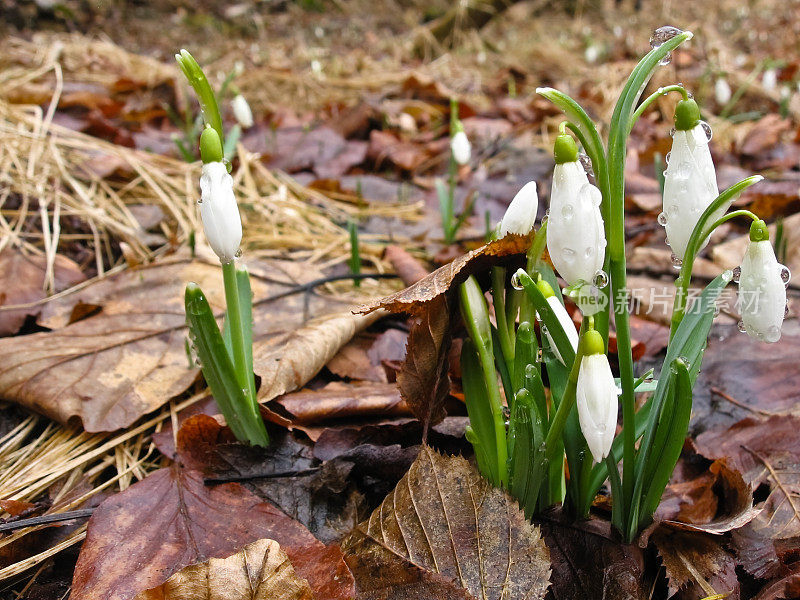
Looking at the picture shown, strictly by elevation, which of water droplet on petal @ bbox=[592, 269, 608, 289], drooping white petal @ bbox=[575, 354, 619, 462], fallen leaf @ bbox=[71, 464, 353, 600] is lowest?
fallen leaf @ bbox=[71, 464, 353, 600]

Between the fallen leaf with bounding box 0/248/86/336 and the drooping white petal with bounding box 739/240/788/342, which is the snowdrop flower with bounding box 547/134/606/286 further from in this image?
the fallen leaf with bounding box 0/248/86/336

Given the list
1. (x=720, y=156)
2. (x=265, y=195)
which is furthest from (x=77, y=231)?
(x=720, y=156)

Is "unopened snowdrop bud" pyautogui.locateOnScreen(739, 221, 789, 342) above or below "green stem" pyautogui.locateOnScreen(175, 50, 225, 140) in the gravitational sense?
below

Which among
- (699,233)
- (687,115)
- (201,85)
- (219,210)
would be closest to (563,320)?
(699,233)

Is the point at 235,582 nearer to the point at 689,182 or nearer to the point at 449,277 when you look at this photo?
the point at 449,277

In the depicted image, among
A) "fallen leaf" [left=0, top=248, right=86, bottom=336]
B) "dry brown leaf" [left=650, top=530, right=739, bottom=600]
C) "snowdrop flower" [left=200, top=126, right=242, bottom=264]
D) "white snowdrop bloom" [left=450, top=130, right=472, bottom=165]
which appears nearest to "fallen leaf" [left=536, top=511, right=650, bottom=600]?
"dry brown leaf" [left=650, top=530, right=739, bottom=600]

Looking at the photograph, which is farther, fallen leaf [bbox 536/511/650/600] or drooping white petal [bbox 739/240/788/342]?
fallen leaf [bbox 536/511/650/600]

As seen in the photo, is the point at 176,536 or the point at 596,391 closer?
the point at 596,391
